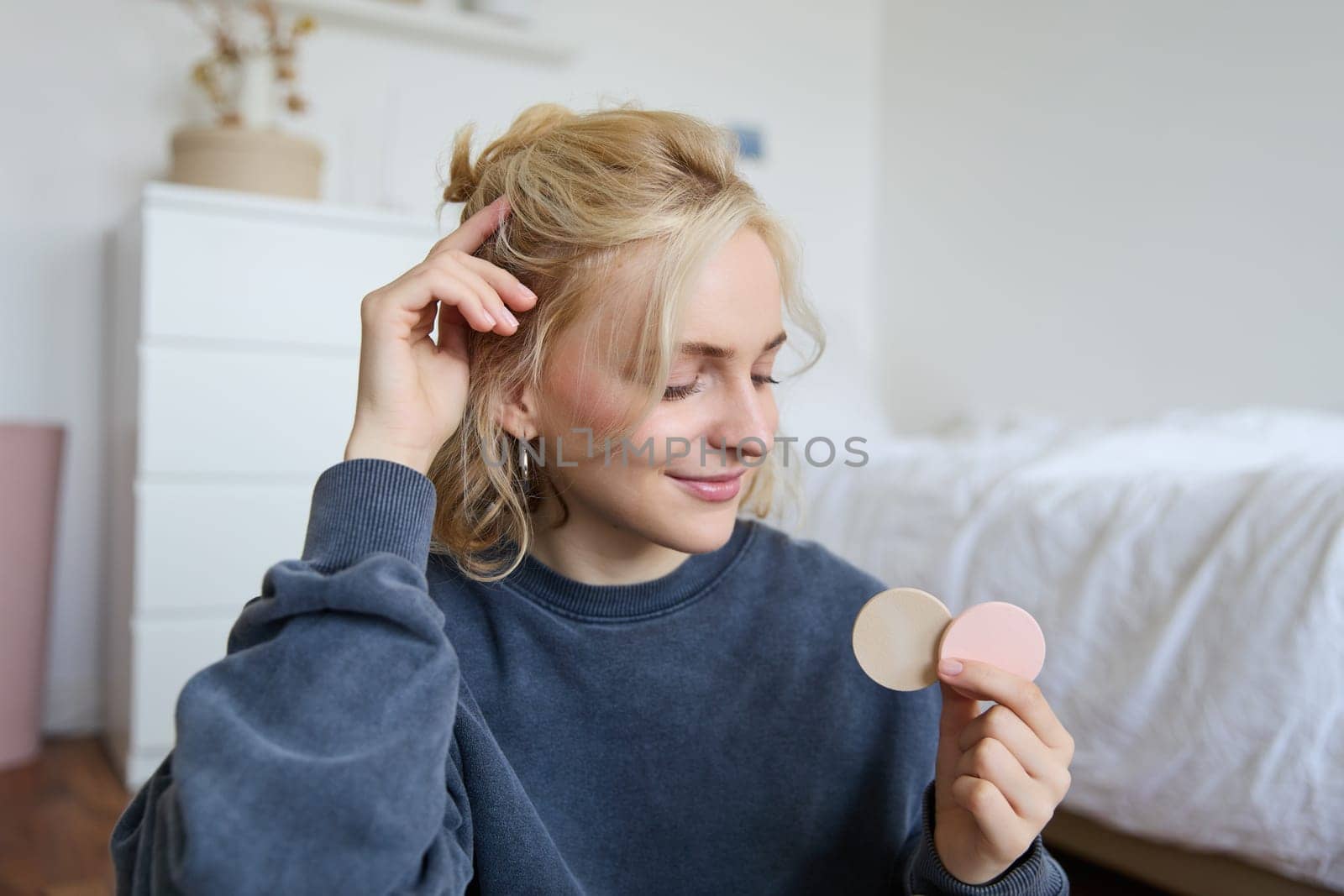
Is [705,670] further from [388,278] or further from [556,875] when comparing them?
[388,278]

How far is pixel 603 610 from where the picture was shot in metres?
0.92

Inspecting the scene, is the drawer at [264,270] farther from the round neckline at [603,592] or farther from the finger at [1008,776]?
the finger at [1008,776]

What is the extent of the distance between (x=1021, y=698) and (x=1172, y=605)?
27.9 inches

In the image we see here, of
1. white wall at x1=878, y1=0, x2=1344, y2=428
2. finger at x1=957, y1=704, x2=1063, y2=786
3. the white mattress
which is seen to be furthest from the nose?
white wall at x1=878, y1=0, x2=1344, y2=428

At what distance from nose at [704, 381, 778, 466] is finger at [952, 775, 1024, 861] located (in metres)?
0.28

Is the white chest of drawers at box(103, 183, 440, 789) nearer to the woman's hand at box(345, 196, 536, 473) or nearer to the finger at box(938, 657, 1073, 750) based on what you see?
the woman's hand at box(345, 196, 536, 473)

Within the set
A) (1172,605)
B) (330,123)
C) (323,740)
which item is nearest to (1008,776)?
(323,740)

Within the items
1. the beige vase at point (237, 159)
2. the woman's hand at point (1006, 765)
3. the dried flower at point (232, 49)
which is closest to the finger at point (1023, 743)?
the woman's hand at point (1006, 765)

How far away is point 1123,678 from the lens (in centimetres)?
136

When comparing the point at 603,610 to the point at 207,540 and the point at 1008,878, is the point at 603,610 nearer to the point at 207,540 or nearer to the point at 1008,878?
the point at 1008,878

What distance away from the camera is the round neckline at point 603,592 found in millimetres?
922

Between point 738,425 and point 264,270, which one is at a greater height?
point 264,270

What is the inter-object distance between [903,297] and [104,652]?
2480 millimetres

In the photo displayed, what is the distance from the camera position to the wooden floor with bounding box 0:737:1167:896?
64.1 inches
